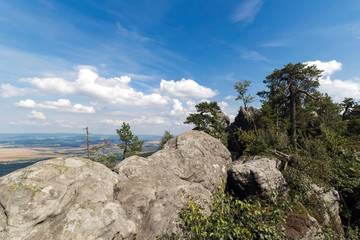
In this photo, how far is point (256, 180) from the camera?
1380cm

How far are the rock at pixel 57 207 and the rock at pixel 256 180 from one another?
11292mm

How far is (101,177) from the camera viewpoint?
375 inches

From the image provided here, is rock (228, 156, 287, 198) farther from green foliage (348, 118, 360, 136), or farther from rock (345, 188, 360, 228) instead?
green foliage (348, 118, 360, 136)

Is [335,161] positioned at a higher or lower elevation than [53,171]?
lower

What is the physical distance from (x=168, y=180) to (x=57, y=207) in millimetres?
7052

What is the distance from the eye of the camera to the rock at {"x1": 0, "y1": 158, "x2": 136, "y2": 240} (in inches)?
244

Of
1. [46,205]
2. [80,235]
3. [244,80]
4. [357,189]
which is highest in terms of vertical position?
[244,80]

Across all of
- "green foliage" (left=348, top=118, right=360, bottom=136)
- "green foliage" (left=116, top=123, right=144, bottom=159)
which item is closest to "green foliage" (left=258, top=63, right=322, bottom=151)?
"green foliage" (left=348, top=118, right=360, bottom=136)

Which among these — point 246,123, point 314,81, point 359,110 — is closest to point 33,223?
point 314,81

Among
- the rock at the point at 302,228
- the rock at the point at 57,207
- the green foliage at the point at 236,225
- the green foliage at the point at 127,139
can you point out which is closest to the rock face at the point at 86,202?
the rock at the point at 57,207

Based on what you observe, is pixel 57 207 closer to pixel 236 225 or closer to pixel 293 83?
pixel 236 225

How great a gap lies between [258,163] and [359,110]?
59.1 meters

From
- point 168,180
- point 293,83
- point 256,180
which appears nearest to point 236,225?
point 168,180

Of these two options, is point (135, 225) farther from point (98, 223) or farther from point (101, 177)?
point (101, 177)
